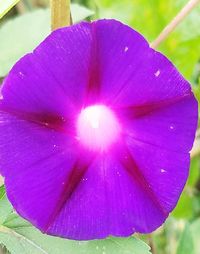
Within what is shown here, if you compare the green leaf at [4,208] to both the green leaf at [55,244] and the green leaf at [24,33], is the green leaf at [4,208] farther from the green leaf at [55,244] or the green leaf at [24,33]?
the green leaf at [24,33]

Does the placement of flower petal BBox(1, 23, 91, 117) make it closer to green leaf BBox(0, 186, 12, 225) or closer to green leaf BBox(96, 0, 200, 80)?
green leaf BBox(0, 186, 12, 225)

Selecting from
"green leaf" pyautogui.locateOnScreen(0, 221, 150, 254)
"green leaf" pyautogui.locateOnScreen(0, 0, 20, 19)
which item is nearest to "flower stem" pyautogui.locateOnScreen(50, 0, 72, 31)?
"green leaf" pyautogui.locateOnScreen(0, 0, 20, 19)

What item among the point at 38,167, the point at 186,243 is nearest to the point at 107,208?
the point at 38,167

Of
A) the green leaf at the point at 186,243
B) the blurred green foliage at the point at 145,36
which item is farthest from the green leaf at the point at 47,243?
the green leaf at the point at 186,243

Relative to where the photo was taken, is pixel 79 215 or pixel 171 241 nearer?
pixel 79 215

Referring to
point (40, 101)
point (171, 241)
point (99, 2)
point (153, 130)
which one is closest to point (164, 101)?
point (153, 130)

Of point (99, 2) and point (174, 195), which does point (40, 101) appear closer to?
point (174, 195)
